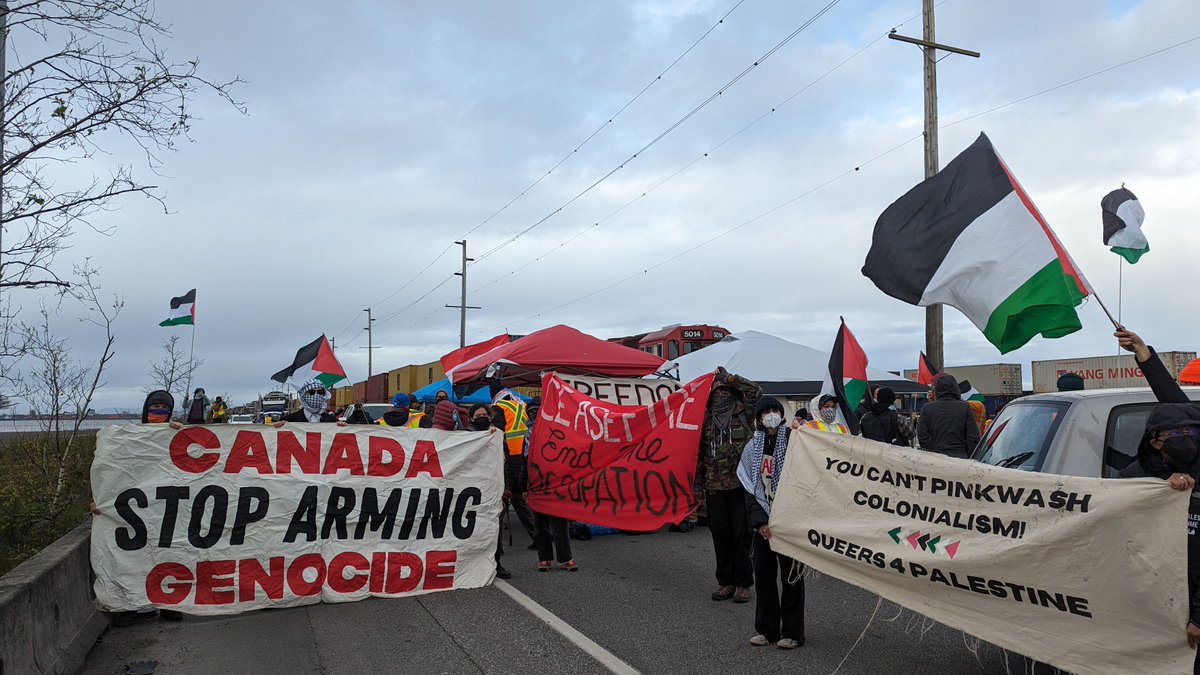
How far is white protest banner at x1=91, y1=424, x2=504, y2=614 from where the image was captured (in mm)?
6598

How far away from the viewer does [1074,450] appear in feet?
15.0

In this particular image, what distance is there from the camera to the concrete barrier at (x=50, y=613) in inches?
180

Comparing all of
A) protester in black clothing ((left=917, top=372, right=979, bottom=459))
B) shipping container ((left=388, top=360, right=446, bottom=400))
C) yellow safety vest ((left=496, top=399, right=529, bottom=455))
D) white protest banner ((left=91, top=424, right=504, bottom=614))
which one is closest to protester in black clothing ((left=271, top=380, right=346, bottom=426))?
yellow safety vest ((left=496, top=399, right=529, bottom=455))

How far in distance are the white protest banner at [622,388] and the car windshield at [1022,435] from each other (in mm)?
7061

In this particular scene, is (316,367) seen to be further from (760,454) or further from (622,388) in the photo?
(760,454)

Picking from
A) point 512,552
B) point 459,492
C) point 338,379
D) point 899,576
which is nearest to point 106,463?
point 459,492

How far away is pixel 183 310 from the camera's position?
45.0 feet

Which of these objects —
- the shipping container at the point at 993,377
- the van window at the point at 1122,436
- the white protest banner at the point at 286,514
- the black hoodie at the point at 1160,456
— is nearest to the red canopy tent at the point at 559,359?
the white protest banner at the point at 286,514

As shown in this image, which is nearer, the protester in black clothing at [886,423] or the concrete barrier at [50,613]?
the concrete barrier at [50,613]

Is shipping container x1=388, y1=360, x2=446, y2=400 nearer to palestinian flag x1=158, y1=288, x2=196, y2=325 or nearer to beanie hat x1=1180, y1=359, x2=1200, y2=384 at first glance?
palestinian flag x1=158, y1=288, x2=196, y2=325

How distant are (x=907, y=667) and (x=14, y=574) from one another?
5677 millimetres

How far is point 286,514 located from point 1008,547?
18.2ft

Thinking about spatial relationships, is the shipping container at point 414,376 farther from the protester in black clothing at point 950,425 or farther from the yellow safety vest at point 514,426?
the protester in black clothing at point 950,425

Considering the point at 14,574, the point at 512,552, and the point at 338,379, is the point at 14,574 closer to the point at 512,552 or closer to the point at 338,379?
the point at 512,552
